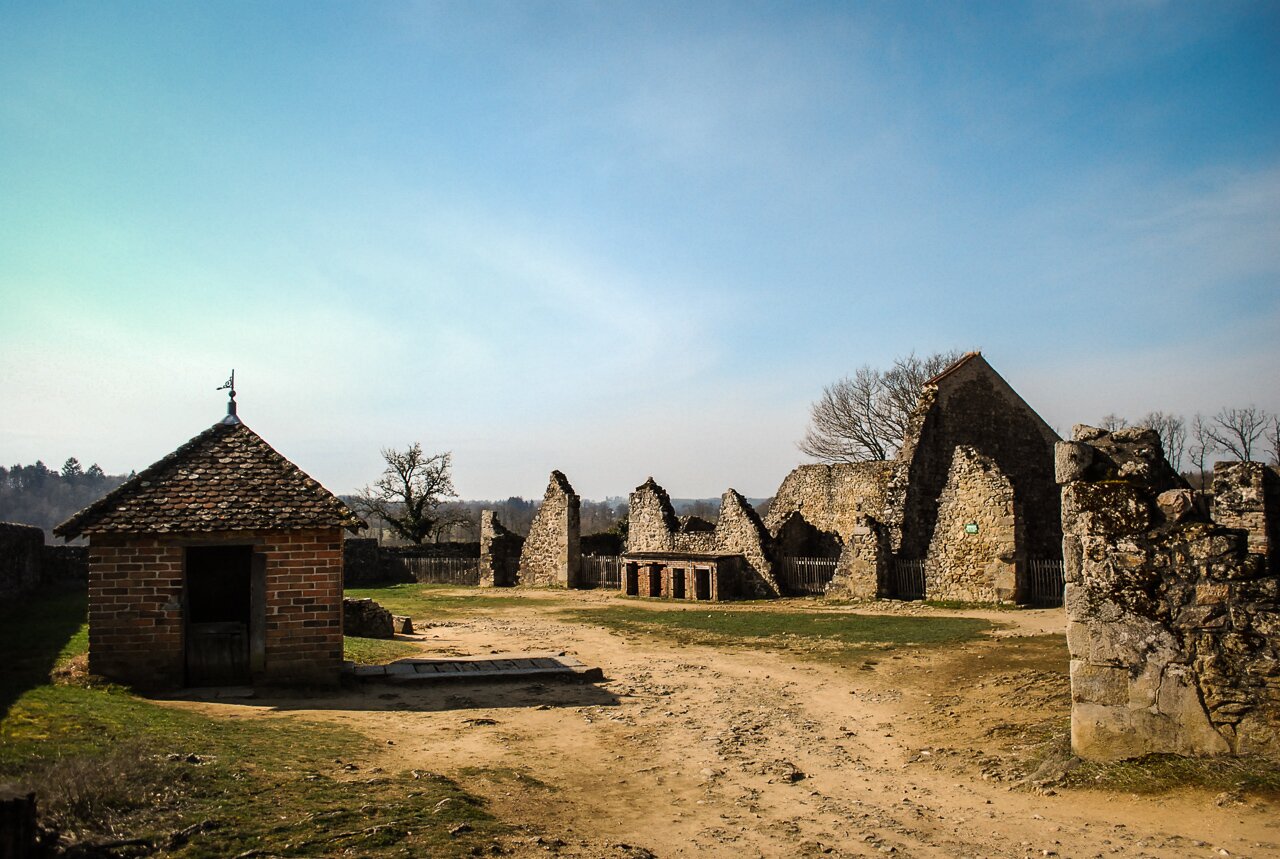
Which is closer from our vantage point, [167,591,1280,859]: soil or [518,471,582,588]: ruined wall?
[167,591,1280,859]: soil

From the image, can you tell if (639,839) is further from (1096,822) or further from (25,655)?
(25,655)

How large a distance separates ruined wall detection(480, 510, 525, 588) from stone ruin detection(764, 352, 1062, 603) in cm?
1106

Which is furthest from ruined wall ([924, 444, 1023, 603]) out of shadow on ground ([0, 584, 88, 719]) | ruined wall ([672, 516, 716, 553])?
shadow on ground ([0, 584, 88, 719])

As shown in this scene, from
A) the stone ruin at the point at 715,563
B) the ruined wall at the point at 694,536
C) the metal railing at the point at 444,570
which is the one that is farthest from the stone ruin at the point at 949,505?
the metal railing at the point at 444,570

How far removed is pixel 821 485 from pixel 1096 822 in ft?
87.6

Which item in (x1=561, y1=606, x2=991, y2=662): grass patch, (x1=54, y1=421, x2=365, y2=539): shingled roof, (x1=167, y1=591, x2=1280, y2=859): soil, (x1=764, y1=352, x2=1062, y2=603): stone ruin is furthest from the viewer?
(x1=764, y1=352, x2=1062, y2=603): stone ruin

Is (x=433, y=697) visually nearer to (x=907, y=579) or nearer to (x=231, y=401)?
(x=231, y=401)

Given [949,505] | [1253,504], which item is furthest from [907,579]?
[1253,504]

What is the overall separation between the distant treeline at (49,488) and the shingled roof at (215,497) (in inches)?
4058

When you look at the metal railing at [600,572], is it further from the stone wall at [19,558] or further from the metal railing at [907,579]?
the stone wall at [19,558]

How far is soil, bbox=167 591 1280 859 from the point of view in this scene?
5613mm

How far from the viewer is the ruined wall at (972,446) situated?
958 inches

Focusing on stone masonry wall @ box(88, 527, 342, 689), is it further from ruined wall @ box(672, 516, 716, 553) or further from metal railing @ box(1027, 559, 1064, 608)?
ruined wall @ box(672, 516, 716, 553)

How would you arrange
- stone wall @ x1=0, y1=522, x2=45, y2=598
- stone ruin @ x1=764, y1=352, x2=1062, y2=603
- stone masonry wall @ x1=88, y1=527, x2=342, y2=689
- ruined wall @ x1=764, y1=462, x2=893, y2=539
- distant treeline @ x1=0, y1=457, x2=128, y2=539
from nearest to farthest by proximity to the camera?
stone masonry wall @ x1=88, y1=527, x2=342, y2=689 → stone wall @ x1=0, y1=522, x2=45, y2=598 → stone ruin @ x1=764, y1=352, x2=1062, y2=603 → ruined wall @ x1=764, y1=462, x2=893, y2=539 → distant treeline @ x1=0, y1=457, x2=128, y2=539
